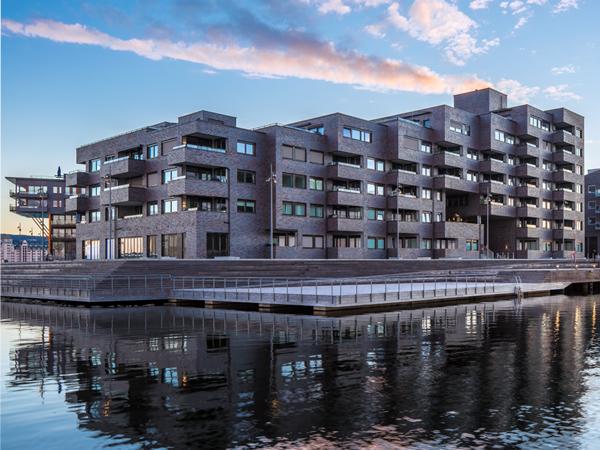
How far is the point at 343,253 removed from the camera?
6300 cm

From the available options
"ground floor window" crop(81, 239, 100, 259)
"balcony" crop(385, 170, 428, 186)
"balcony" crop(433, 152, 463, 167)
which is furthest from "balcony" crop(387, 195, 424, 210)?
"ground floor window" crop(81, 239, 100, 259)

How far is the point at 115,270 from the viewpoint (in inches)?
1588

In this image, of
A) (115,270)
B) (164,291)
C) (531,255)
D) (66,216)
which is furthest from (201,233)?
(66,216)

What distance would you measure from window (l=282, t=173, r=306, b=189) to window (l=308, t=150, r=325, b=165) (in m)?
2.39

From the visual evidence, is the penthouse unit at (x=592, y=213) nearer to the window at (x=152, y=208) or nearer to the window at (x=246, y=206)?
the window at (x=246, y=206)

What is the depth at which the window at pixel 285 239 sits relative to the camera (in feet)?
198

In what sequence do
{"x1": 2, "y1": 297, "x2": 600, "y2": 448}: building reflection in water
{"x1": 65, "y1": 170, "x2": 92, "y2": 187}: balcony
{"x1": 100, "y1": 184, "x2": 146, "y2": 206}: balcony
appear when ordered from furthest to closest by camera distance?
1. {"x1": 65, "y1": 170, "x2": 92, "y2": 187}: balcony
2. {"x1": 100, "y1": 184, "x2": 146, "y2": 206}: balcony
3. {"x1": 2, "y1": 297, "x2": 600, "y2": 448}: building reflection in water

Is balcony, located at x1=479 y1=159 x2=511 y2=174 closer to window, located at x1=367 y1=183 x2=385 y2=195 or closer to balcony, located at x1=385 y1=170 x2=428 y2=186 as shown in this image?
balcony, located at x1=385 y1=170 x2=428 y2=186

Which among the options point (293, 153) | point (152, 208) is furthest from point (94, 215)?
point (293, 153)

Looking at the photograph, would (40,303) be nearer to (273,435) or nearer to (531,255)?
(273,435)

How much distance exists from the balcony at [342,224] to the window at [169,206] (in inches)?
656

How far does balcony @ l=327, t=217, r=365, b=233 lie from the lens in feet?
206

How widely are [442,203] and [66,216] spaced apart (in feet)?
223

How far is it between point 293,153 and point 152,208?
16232 millimetres
